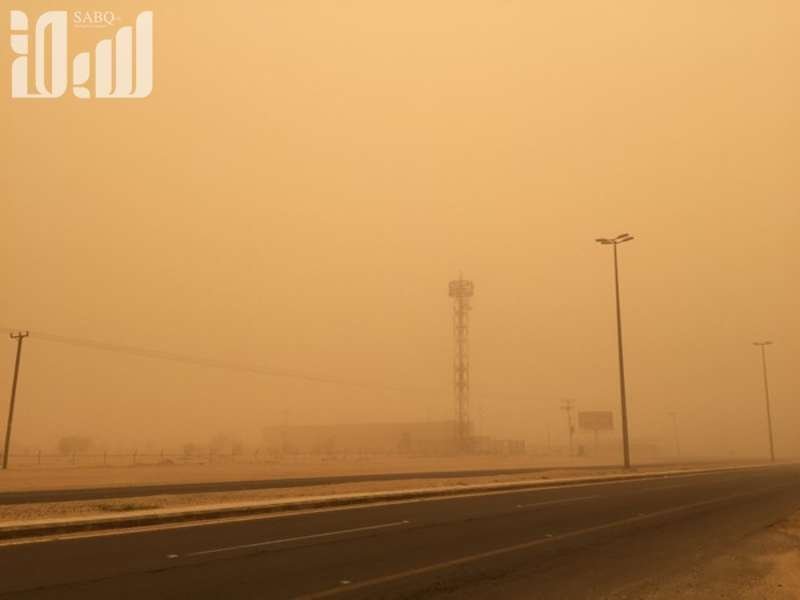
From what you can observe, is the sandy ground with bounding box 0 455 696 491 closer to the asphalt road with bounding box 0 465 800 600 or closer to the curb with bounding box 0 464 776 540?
the curb with bounding box 0 464 776 540

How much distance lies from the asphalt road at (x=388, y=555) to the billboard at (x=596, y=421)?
359 feet

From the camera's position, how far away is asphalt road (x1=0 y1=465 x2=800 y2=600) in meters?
9.98

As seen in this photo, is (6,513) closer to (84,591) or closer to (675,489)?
(84,591)

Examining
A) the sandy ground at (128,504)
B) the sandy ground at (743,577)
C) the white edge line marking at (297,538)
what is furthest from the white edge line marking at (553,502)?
the sandy ground at (743,577)

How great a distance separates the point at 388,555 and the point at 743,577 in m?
6.04

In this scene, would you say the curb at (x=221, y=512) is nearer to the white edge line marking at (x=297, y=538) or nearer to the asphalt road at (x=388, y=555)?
the asphalt road at (x=388, y=555)

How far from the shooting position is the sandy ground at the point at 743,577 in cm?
1027

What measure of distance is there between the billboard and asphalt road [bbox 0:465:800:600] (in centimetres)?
10930

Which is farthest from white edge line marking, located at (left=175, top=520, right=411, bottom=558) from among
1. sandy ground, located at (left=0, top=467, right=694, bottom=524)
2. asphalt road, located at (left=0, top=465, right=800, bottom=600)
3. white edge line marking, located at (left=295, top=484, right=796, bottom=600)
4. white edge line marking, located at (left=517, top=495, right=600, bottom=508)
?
white edge line marking, located at (left=517, top=495, right=600, bottom=508)

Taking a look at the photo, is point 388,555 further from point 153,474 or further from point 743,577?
point 153,474

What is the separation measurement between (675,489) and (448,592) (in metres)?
26.7

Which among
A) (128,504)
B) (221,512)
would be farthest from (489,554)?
(128,504)

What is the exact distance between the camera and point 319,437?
6742 inches

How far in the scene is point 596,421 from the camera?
128m
